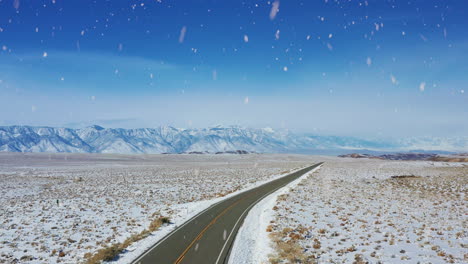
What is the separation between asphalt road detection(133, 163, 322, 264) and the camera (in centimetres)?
1535

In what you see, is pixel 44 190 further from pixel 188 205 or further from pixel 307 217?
pixel 307 217

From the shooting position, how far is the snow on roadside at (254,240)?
51.3 feet

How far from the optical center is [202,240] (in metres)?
18.5

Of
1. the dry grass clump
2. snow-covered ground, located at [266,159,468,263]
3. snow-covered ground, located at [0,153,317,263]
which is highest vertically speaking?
snow-covered ground, located at [266,159,468,263]

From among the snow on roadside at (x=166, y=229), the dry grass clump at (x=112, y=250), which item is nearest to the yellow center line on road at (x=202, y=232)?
the snow on roadside at (x=166, y=229)

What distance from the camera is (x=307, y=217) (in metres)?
23.7

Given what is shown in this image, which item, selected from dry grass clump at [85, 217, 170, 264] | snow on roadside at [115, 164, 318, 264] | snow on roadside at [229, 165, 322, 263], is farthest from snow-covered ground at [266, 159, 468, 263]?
dry grass clump at [85, 217, 170, 264]

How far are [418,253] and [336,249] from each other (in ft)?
12.8

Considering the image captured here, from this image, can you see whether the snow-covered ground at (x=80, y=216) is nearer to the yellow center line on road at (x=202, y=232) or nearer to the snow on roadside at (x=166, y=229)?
the snow on roadside at (x=166, y=229)

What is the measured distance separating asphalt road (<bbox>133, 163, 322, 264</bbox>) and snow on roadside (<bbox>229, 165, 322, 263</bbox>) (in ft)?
1.54

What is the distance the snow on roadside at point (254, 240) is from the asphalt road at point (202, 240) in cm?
47

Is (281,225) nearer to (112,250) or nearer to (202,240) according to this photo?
(202,240)

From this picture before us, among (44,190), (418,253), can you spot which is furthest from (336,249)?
(44,190)

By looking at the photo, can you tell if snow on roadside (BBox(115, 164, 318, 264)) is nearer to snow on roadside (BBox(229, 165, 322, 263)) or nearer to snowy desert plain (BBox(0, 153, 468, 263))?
snowy desert plain (BBox(0, 153, 468, 263))
